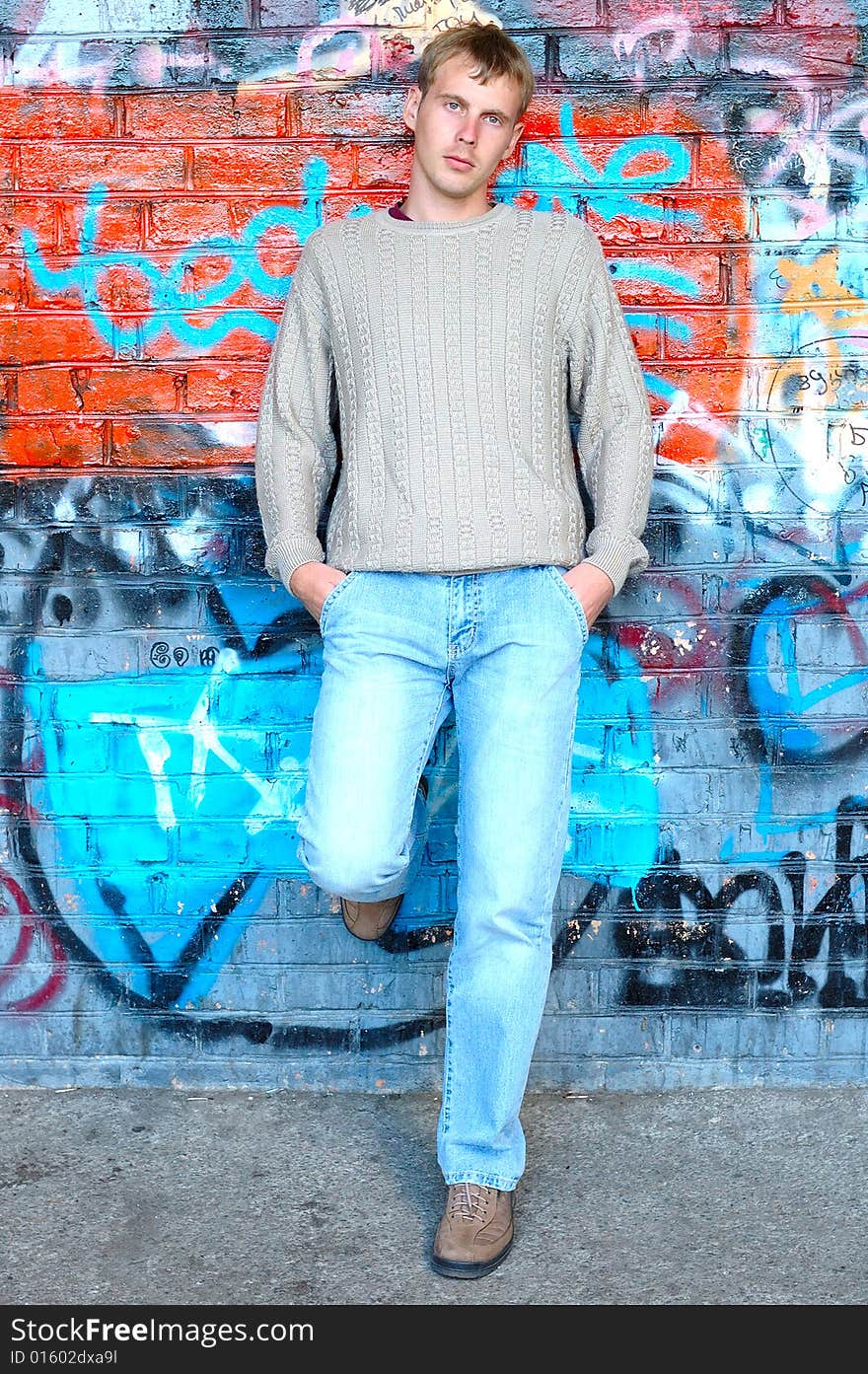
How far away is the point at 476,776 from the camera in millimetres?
2596

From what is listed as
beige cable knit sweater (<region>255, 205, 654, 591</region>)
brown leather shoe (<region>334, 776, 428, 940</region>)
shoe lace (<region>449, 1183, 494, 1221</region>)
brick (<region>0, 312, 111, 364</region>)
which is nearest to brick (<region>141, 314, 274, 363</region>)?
brick (<region>0, 312, 111, 364</region>)

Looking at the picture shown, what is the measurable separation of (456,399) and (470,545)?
0.95ft

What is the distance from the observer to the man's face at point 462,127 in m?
2.61

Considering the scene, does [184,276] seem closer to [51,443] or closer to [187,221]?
[187,221]

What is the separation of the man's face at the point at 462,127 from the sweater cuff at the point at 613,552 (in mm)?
721

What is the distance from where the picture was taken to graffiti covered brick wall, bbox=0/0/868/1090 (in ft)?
9.48

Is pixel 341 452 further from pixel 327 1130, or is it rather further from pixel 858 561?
pixel 327 1130

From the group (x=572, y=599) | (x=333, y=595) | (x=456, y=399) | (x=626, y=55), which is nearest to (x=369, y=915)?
(x=333, y=595)

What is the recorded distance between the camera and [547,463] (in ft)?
8.68

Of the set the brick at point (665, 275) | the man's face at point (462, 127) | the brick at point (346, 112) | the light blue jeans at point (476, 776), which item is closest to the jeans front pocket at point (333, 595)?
the light blue jeans at point (476, 776)

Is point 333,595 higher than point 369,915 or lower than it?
higher

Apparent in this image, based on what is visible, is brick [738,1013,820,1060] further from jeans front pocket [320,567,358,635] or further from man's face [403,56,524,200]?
man's face [403,56,524,200]

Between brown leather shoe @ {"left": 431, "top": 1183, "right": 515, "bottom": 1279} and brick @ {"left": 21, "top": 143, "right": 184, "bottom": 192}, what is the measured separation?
2160mm

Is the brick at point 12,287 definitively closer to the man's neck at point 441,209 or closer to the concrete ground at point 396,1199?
the man's neck at point 441,209
